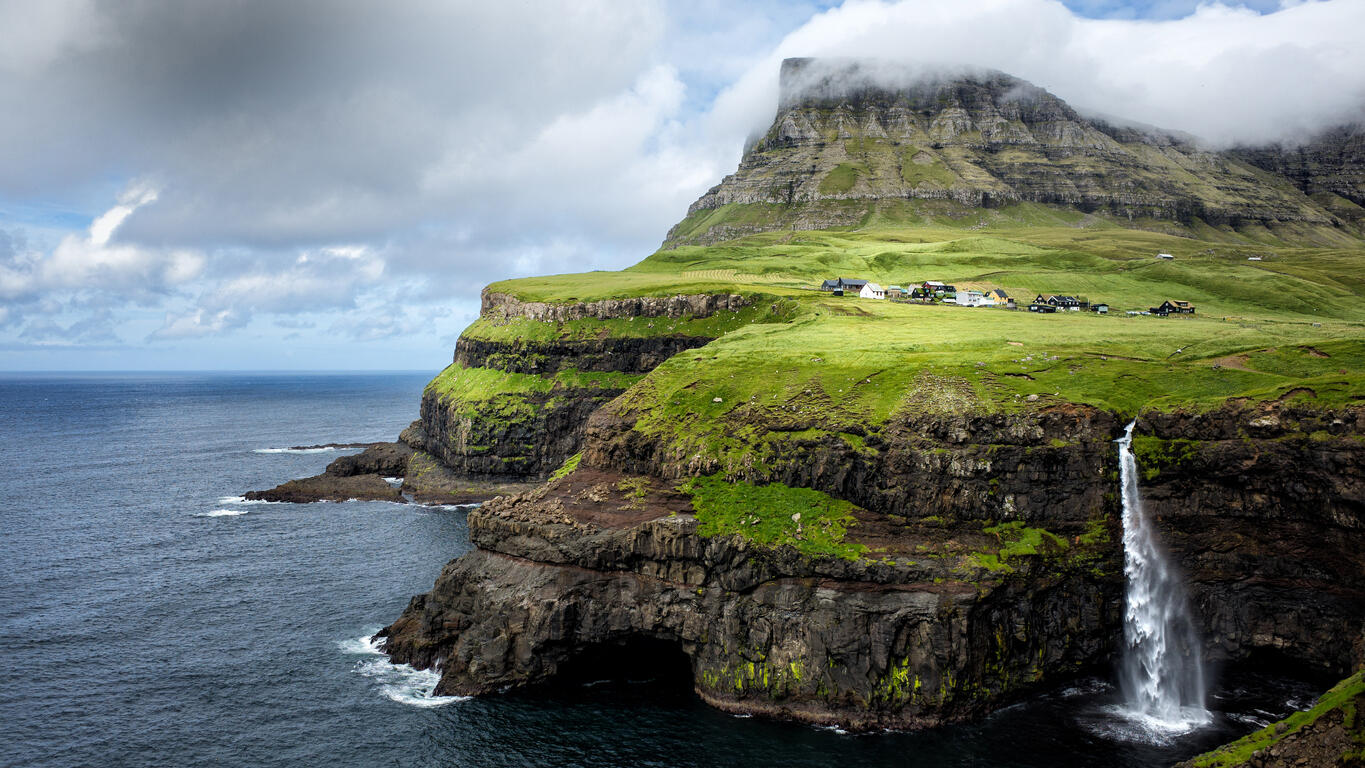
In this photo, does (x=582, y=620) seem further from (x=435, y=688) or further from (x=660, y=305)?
(x=660, y=305)

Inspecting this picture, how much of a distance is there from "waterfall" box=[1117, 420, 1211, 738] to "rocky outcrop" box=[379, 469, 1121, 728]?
1593 millimetres

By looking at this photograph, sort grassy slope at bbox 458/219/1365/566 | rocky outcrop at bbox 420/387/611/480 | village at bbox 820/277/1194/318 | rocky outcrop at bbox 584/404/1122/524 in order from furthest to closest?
rocky outcrop at bbox 420/387/611/480 → village at bbox 820/277/1194/318 → grassy slope at bbox 458/219/1365/566 → rocky outcrop at bbox 584/404/1122/524

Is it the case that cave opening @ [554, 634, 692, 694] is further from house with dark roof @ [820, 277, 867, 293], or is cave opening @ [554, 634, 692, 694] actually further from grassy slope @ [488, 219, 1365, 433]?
house with dark roof @ [820, 277, 867, 293]

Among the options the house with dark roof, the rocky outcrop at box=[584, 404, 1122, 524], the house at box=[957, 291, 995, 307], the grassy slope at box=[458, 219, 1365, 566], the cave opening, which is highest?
the house with dark roof

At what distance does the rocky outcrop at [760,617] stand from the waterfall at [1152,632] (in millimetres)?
1593

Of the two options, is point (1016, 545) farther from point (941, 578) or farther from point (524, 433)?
point (524, 433)

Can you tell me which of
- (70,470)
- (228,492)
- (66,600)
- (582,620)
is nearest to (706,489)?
(582,620)

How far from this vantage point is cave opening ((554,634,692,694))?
2360 inches

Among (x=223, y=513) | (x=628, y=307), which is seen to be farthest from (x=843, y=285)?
(x=223, y=513)

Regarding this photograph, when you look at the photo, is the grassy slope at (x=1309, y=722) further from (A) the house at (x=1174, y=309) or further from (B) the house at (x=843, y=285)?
(B) the house at (x=843, y=285)

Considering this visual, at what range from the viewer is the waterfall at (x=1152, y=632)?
173ft

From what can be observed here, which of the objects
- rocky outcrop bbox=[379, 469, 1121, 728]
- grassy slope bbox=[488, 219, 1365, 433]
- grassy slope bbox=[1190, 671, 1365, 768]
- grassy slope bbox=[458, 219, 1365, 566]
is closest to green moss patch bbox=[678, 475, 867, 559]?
grassy slope bbox=[458, 219, 1365, 566]

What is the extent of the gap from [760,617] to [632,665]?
1354 cm

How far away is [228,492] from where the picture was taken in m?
125
